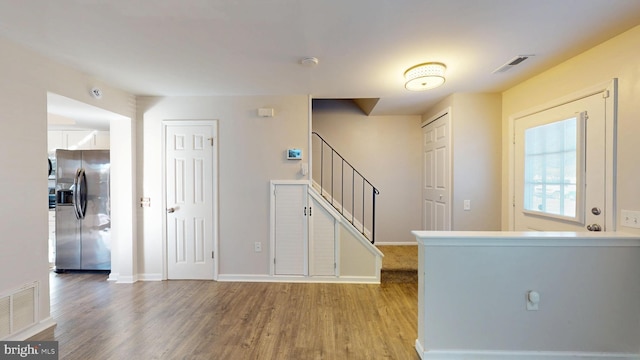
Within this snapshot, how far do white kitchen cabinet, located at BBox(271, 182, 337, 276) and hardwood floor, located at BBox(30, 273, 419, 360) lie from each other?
9.6 inches

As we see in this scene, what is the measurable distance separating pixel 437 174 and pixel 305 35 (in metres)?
2.90

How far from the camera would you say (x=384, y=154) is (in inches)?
181

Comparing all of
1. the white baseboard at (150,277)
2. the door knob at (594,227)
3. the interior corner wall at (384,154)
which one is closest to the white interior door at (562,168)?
the door knob at (594,227)

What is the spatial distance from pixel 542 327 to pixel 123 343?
337 cm

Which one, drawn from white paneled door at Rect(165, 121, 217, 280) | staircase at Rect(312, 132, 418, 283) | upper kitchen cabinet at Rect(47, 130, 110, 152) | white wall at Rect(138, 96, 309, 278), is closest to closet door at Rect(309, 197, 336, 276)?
white wall at Rect(138, 96, 309, 278)

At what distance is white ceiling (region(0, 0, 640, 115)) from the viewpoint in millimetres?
1610

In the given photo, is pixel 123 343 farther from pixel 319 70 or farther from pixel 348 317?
pixel 319 70

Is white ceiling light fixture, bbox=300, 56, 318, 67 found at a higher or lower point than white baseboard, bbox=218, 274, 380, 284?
higher

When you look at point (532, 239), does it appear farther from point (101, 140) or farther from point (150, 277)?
point (101, 140)

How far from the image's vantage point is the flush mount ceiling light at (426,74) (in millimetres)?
2350

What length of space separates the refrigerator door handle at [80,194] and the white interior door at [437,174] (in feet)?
16.9

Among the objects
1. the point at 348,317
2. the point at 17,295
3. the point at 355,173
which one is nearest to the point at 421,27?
the point at 348,317

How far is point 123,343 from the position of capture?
2104mm

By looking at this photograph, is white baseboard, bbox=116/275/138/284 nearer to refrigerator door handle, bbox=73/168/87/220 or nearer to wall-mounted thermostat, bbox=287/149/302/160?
refrigerator door handle, bbox=73/168/87/220
